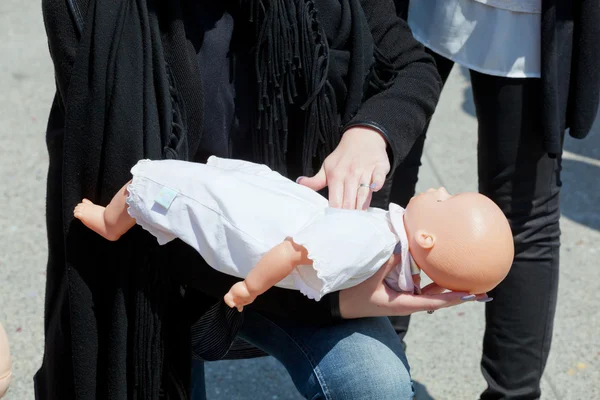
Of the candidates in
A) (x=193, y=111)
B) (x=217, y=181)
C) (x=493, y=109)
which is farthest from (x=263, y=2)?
(x=493, y=109)

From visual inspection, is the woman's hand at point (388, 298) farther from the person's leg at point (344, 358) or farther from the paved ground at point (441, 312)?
the paved ground at point (441, 312)

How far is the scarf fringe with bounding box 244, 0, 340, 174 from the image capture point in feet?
5.16

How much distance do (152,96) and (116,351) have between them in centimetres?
46

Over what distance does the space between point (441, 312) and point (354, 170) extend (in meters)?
1.50

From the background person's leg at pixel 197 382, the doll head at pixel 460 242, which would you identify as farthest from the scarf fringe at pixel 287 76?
the background person's leg at pixel 197 382

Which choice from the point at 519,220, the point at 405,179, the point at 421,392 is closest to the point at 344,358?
the point at 519,220

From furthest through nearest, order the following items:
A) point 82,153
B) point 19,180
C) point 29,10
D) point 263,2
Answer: point 29,10, point 19,180, point 263,2, point 82,153

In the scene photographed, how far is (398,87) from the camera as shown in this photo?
1.73 m

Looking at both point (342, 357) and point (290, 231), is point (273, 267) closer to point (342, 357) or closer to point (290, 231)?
point (290, 231)

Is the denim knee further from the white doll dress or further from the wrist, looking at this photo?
the wrist

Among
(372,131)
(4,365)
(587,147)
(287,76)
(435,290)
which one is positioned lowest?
(587,147)

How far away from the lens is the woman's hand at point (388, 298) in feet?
4.76

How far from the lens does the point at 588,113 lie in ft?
6.52

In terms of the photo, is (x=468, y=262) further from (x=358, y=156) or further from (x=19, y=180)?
(x=19, y=180)
